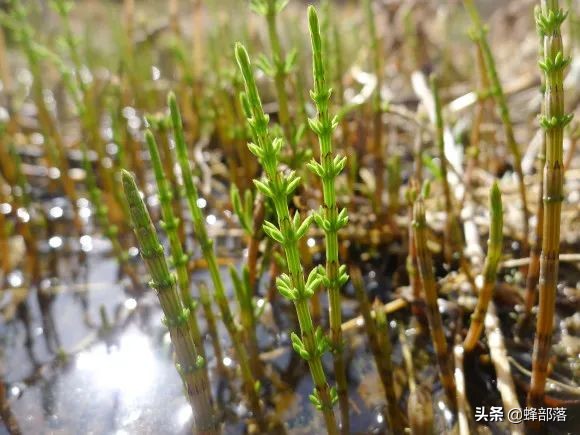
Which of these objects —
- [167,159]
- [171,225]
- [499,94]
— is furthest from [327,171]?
[167,159]

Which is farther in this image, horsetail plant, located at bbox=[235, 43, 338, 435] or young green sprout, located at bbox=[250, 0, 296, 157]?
young green sprout, located at bbox=[250, 0, 296, 157]

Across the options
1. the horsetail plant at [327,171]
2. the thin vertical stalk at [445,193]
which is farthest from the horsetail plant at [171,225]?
the thin vertical stalk at [445,193]

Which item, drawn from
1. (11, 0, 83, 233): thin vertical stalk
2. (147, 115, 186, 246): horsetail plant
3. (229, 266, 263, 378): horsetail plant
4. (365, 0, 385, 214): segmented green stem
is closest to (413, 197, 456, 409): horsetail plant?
(229, 266, 263, 378): horsetail plant

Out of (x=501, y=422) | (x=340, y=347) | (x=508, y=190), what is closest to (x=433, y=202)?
(x=508, y=190)

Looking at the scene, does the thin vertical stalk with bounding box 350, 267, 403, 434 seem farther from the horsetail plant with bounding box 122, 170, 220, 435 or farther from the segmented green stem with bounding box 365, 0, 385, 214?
the segmented green stem with bounding box 365, 0, 385, 214

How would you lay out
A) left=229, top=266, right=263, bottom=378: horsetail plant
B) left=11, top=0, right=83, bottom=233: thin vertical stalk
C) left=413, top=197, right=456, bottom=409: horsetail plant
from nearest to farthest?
left=413, top=197, right=456, bottom=409: horsetail plant
left=229, top=266, right=263, bottom=378: horsetail plant
left=11, top=0, right=83, bottom=233: thin vertical stalk

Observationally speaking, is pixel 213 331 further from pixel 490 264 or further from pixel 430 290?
pixel 490 264

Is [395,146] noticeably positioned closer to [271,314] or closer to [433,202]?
[433,202]

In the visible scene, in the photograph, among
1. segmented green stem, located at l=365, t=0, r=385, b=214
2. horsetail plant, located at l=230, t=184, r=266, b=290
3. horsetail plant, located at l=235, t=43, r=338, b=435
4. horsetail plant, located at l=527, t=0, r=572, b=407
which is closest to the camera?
horsetail plant, located at l=235, t=43, r=338, b=435
